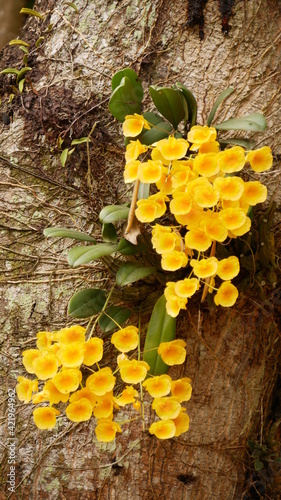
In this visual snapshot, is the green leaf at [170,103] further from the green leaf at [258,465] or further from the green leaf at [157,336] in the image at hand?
the green leaf at [258,465]

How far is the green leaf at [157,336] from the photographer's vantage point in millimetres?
1278

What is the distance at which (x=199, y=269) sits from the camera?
44.5 inches

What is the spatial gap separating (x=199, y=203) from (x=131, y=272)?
32 centimetres

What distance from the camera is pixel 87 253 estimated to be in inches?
49.8

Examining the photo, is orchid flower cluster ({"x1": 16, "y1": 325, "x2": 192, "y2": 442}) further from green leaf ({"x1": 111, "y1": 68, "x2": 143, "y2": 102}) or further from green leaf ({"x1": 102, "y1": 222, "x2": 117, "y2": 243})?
green leaf ({"x1": 111, "y1": 68, "x2": 143, "y2": 102})

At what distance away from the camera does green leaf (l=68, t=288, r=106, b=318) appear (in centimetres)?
131

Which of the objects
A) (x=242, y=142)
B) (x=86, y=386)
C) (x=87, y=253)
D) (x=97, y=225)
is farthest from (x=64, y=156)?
(x=86, y=386)

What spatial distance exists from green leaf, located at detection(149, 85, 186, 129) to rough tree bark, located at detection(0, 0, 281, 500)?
0.61 feet

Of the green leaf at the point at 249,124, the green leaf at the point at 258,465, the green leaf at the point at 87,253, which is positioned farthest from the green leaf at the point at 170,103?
the green leaf at the point at 258,465

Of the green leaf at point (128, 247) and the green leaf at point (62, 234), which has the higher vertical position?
the green leaf at point (62, 234)

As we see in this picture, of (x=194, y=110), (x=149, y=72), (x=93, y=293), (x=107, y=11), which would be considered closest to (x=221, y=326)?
(x=93, y=293)

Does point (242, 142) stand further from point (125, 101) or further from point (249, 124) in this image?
point (125, 101)

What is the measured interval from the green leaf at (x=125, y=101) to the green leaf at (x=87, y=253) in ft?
1.27

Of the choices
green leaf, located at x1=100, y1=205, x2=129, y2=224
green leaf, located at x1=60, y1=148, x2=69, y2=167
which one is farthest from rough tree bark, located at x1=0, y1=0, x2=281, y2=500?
green leaf, located at x1=100, y1=205, x2=129, y2=224
